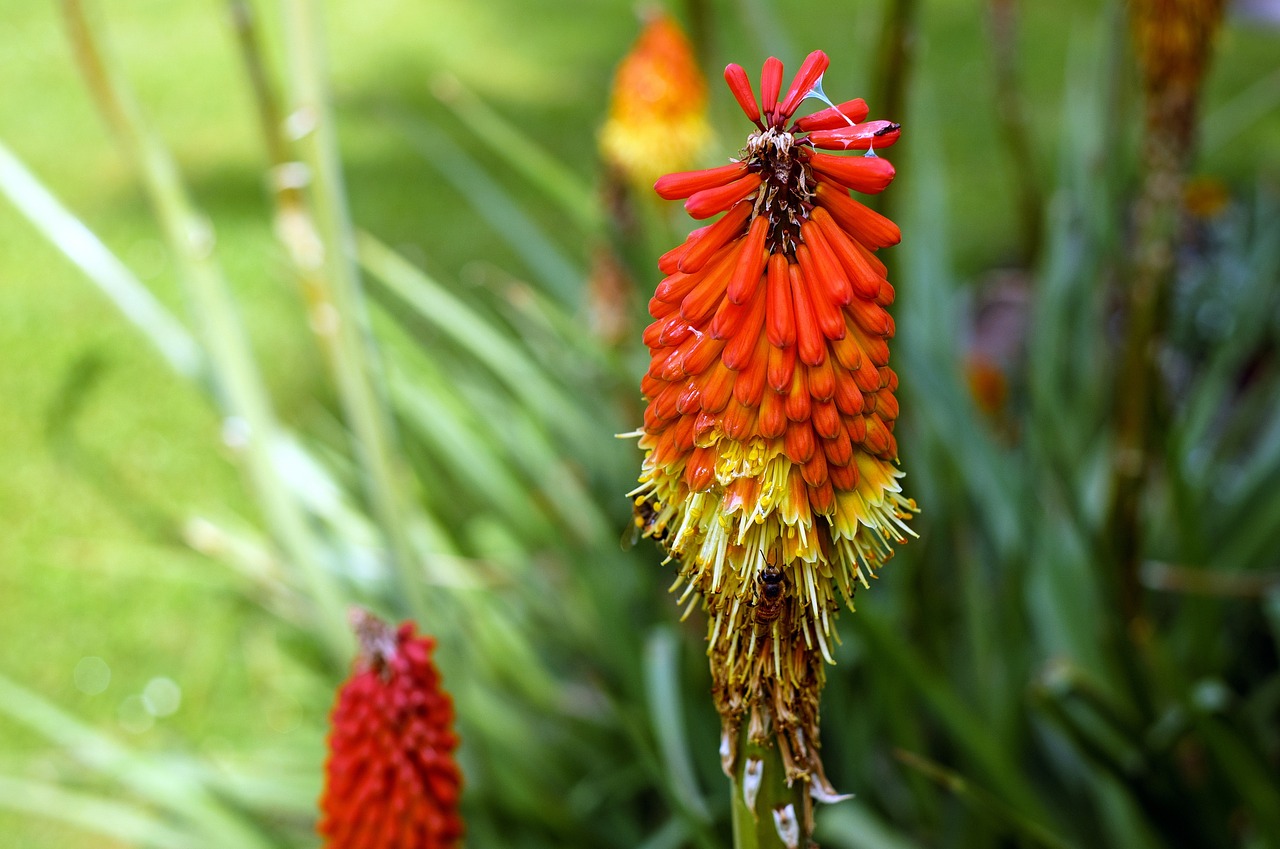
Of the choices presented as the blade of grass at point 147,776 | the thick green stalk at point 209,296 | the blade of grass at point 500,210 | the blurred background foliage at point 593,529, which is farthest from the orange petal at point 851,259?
the blade of grass at point 500,210

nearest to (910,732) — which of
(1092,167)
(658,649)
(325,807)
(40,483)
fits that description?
(658,649)

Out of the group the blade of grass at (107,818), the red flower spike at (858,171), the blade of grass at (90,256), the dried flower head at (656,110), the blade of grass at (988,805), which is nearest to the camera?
the red flower spike at (858,171)

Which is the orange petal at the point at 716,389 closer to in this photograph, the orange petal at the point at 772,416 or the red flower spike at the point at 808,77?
the orange petal at the point at 772,416

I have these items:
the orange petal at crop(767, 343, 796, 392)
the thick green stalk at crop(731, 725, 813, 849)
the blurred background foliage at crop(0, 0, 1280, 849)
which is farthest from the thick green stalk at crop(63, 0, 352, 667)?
the orange petal at crop(767, 343, 796, 392)

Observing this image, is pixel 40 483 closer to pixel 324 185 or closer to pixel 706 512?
pixel 324 185

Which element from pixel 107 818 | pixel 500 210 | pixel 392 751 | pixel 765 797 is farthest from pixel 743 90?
pixel 500 210
